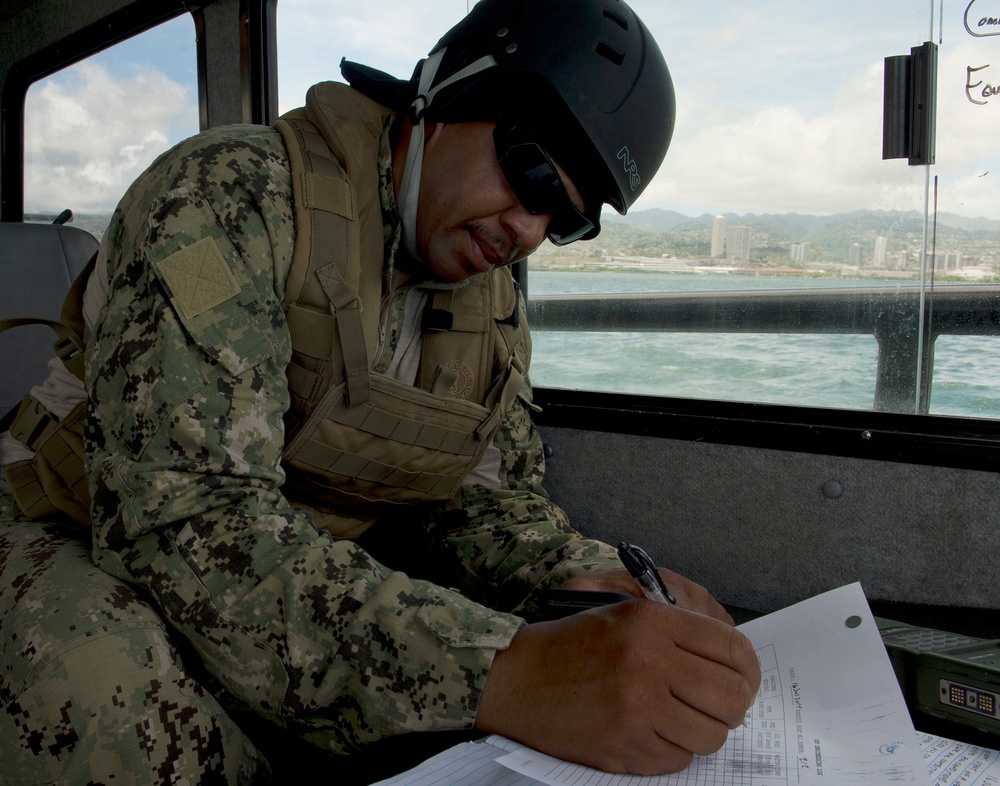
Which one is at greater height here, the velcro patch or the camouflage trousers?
the velcro patch

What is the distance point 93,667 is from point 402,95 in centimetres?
89

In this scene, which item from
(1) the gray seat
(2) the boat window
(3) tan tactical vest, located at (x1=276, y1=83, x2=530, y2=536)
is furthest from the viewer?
(1) the gray seat

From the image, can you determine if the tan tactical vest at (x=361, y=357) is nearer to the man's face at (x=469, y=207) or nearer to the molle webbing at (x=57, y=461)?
the man's face at (x=469, y=207)

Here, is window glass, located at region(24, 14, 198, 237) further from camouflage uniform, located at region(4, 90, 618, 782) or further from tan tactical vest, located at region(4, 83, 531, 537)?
camouflage uniform, located at region(4, 90, 618, 782)

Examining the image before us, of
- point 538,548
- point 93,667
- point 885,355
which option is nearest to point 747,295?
point 885,355

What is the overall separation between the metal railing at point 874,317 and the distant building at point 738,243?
0.08 meters

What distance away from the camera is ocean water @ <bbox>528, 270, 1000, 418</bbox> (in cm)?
137

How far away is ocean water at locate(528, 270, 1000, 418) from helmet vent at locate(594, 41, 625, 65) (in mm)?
579

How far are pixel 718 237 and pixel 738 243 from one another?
41 mm

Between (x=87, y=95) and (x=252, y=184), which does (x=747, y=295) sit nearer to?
(x=252, y=184)

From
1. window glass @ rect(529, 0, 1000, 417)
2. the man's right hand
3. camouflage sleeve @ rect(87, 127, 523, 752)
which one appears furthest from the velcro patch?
window glass @ rect(529, 0, 1000, 417)

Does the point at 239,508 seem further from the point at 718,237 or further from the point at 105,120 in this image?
the point at 105,120

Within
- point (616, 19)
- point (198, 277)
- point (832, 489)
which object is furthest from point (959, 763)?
point (616, 19)

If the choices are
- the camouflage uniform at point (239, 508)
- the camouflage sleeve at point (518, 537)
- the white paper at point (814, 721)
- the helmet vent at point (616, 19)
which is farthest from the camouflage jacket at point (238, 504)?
the helmet vent at point (616, 19)
